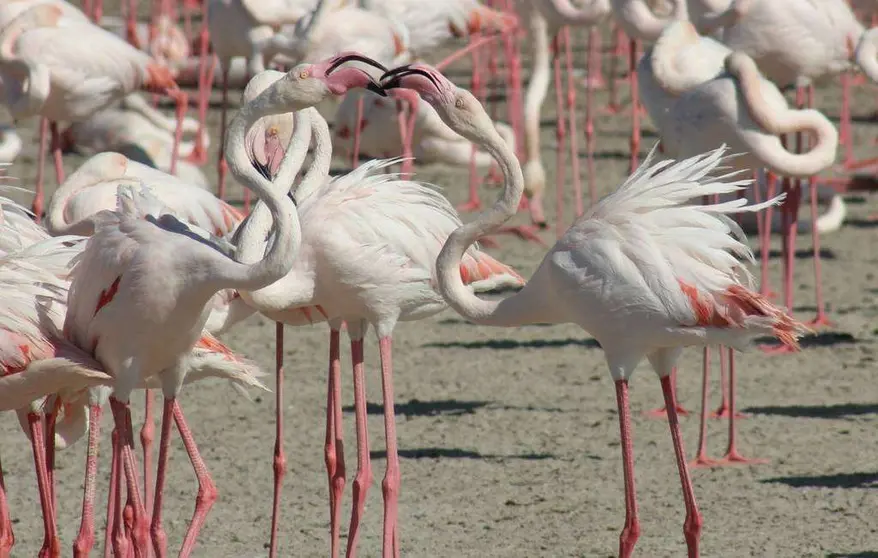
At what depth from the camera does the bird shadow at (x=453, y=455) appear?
237 inches

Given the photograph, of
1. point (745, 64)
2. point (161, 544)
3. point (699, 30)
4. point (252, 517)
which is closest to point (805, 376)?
point (745, 64)

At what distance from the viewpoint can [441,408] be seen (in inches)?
262

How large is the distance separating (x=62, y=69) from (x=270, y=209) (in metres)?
4.63

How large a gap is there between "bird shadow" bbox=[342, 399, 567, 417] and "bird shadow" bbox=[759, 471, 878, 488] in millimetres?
1166

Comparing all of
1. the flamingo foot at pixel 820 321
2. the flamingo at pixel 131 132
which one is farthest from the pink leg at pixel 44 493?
the flamingo at pixel 131 132

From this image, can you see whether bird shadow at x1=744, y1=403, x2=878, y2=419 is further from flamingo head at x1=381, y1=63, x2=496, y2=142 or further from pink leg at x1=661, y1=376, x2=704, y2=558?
flamingo head at x1=381, y1=63, x2=496, y2=142

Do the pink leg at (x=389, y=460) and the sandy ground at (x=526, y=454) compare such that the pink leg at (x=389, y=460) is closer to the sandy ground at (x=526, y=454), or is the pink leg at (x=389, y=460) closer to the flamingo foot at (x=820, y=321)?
the sandy ground at (x=526, y=454)

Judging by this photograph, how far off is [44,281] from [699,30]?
462cm

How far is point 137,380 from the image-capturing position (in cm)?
418

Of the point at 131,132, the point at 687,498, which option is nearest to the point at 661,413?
the point at 687,498

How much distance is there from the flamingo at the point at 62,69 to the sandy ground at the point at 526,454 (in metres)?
1.35

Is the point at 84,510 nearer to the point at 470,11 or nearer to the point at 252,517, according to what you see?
the point at 252,517

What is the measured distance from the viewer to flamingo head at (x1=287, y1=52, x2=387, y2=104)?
381 centimetres

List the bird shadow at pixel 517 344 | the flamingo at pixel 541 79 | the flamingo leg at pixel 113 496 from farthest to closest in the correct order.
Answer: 1. the flamingo at pixel 541 79
2. the bird shadow at pixel 517 344
3. the flamingo leg at pixel 113 496
